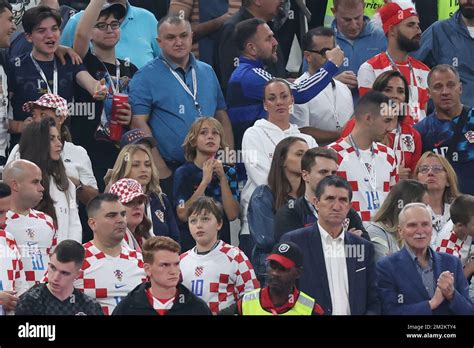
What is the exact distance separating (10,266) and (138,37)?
4216 millimetres

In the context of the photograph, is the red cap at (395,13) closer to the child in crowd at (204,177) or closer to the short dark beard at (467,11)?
the short dark beard at (467,11)

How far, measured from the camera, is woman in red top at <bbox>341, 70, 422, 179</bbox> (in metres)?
16.0

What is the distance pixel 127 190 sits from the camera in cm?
1427

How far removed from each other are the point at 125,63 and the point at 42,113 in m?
1.56

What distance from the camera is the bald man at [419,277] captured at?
43.7ft

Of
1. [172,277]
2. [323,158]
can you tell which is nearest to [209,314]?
[172,277]

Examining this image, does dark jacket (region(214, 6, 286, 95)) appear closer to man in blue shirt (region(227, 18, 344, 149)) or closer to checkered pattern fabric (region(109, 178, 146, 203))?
man in blue shirt (region(227, 18, 344, 149))

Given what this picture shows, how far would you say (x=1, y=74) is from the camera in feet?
50.2

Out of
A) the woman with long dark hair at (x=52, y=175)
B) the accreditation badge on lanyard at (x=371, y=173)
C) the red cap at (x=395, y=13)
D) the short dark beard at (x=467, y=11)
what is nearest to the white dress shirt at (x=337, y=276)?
the accreditation badge on lanyard at (x=371, y=173)

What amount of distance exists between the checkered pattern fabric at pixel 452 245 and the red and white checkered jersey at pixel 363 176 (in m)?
0.72

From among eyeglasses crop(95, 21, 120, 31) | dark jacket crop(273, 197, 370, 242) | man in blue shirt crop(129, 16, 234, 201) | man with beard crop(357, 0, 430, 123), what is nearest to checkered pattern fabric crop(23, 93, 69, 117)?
man in blue shirt crop(129, 16, 234, 201)

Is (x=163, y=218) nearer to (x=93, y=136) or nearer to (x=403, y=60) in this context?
(x=93, y=136)
